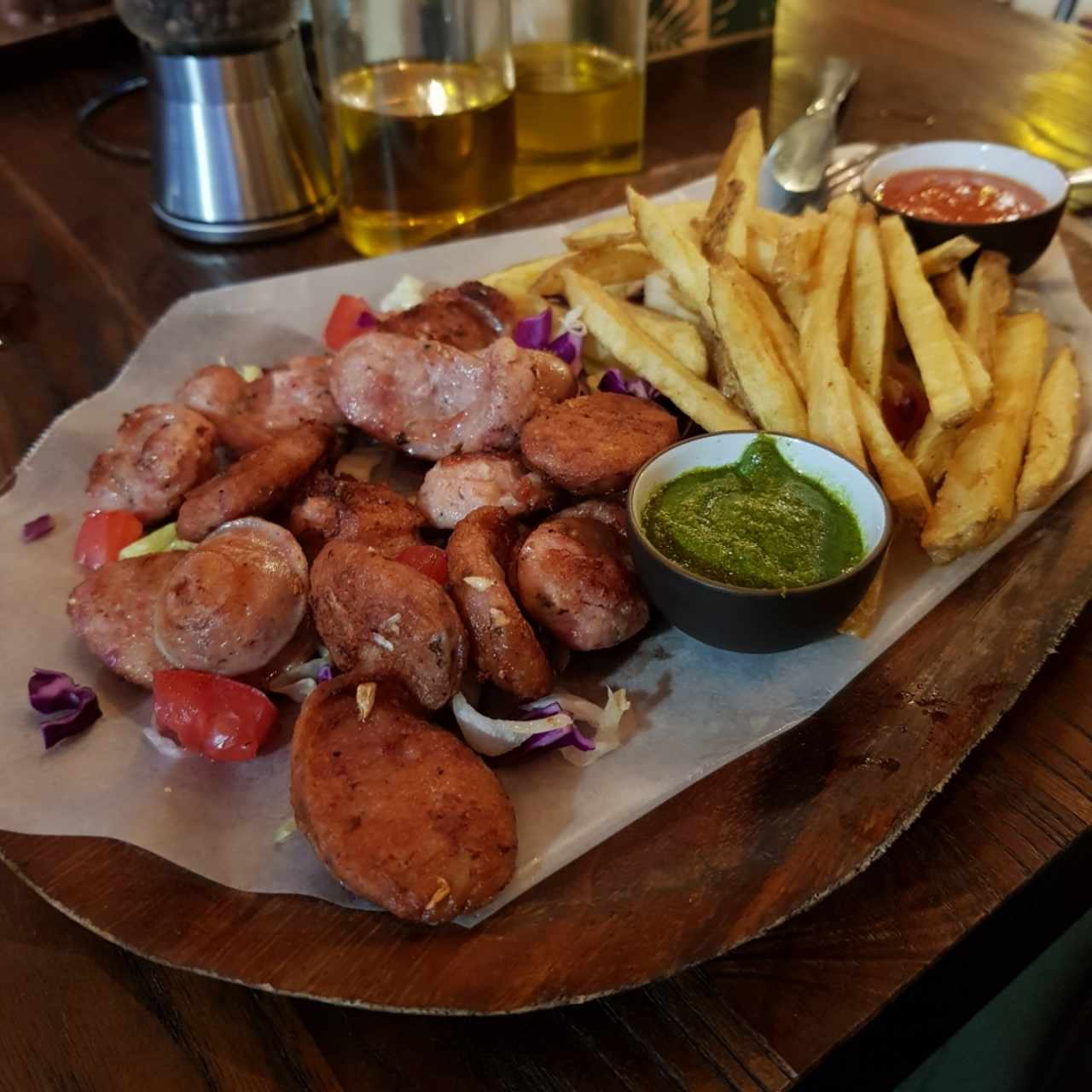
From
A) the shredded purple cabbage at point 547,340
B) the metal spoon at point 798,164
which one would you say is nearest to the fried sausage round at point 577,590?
the shredded purple cabbage at point 547,340

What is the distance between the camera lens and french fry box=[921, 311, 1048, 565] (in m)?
2.15

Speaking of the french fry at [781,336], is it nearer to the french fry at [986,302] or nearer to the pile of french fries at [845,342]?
the pile of french fries at [845,342]

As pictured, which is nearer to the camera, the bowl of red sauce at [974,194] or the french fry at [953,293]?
the french fry at [953,293]

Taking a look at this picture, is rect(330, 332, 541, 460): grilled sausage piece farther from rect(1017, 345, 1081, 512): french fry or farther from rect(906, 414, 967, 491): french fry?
rect(1017, 345, 1081, 512): french fry

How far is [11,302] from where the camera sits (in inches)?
138

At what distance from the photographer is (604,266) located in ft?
9.55

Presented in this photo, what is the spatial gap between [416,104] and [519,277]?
37.2 inches

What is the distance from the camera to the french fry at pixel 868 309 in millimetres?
2441

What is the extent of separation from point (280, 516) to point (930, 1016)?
1687mm

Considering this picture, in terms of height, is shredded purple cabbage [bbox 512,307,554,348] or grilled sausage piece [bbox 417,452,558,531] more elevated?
shredded purple cabbage [bbox 512,307,554,348]

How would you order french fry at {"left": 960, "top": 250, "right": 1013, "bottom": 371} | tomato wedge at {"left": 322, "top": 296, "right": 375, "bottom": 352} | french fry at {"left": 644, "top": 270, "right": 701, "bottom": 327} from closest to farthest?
french fry at {"left": 960, "top": 250, "right": 1013, "bottom": 371} < french fry at {"left": 644, "top": 270, "right": 701, "bottom": 327} < tomato wedge at {"left": 322, "top": 296, "right": 375, "bottom": 352}

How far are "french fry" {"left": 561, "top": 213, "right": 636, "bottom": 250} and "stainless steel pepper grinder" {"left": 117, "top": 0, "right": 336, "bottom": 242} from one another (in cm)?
111

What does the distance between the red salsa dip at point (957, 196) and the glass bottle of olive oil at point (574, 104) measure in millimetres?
1165

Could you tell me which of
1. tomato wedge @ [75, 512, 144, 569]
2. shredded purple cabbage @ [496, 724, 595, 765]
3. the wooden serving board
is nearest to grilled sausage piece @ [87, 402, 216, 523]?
tomato wedge @ [75, 512, 144, 569]
